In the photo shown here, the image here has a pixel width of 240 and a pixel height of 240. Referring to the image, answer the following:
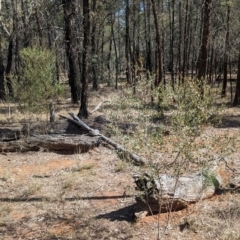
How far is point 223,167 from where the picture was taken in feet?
24.5

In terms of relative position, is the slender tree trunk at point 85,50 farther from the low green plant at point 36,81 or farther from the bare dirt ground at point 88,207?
the bare dirt ground at point 88,207

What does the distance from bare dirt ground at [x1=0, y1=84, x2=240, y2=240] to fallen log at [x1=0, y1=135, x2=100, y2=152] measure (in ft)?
1.79

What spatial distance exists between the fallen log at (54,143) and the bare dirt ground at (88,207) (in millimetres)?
545

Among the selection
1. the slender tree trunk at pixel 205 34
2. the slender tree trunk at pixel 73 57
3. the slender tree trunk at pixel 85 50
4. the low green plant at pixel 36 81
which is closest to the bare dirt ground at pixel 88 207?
the low green plant at pixel 36 81

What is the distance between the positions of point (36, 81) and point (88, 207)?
5.32 metres

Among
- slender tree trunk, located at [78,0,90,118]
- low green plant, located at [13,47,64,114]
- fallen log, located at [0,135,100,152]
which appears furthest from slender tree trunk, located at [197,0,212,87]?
fallen log, located at [0,135,100,152]

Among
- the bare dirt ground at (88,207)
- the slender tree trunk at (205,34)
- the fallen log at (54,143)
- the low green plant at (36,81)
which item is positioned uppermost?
the slender tree trunk at (205,34)

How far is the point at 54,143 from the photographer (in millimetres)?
9570

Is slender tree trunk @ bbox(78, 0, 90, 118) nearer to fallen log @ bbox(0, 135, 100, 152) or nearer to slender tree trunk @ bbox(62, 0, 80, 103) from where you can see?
fallen log @ bbox(0, 135, 100, 152)

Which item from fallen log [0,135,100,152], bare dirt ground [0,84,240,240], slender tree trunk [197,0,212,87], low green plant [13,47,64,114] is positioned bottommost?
bare dirt ground [0,84,240,240]

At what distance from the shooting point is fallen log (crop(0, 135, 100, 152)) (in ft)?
31.0

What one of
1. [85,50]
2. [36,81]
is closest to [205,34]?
[85,50]

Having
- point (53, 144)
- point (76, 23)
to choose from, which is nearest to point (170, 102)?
point (53, 144)

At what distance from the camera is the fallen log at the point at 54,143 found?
945 centimetres
